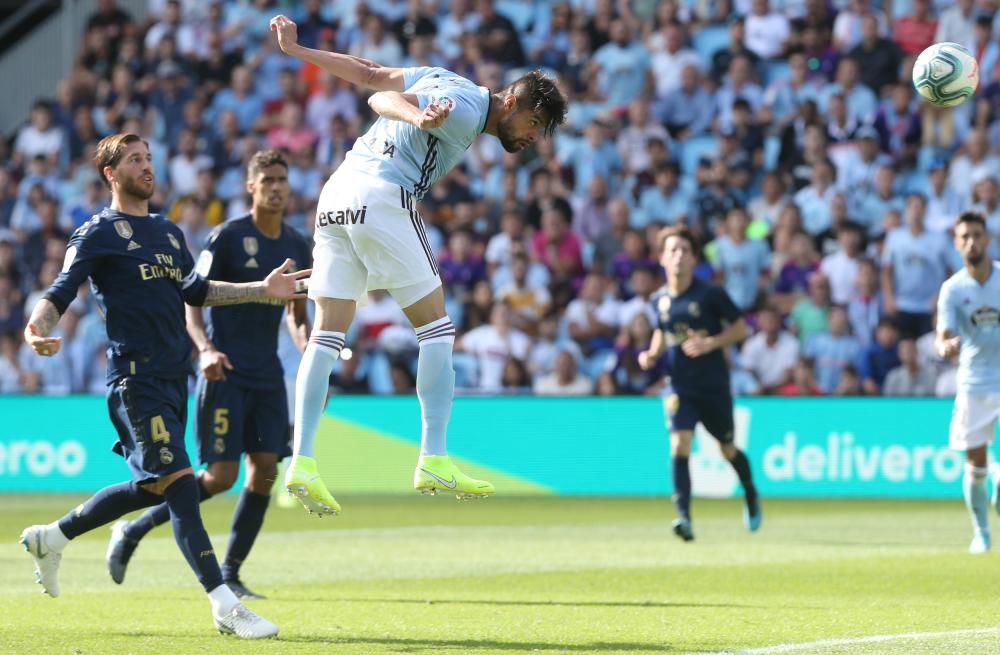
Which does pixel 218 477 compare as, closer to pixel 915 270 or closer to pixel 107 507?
pixel 107 507

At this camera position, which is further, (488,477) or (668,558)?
(488,477)

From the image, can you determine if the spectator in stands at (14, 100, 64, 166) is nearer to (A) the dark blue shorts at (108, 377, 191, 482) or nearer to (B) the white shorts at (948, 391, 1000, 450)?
(B) the white shorts at (948, 391, 1000, 450)

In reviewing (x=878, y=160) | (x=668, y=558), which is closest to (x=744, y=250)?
(x=878, y=160)

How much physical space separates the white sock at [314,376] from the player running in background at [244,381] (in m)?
1.93

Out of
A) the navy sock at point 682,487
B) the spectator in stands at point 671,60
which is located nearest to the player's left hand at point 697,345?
the navy sock at point 682,487

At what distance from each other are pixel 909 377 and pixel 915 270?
4.74 ft

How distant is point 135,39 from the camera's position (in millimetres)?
25125

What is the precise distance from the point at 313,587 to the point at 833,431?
883 cm

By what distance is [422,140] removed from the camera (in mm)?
7703

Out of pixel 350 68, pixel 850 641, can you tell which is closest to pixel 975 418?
pixel 850 641

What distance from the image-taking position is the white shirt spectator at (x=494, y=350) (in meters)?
19.5

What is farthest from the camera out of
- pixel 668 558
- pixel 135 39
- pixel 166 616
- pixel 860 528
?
pixel 135 39

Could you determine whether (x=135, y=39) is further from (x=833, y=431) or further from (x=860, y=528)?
(x=860, y=528)

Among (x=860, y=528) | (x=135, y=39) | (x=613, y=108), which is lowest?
(x=860, y=528)
